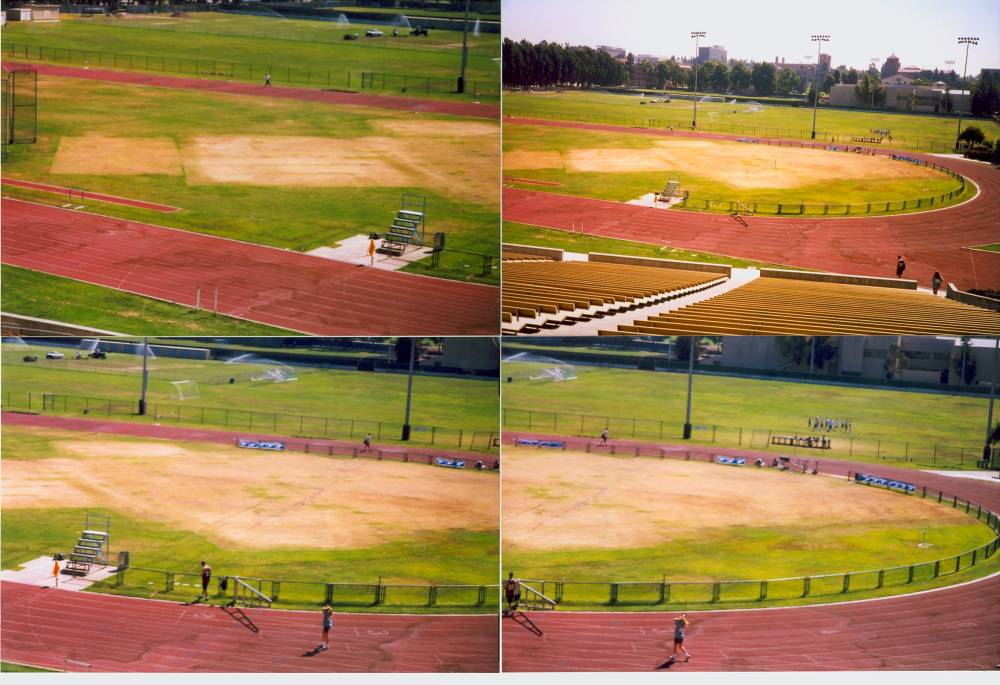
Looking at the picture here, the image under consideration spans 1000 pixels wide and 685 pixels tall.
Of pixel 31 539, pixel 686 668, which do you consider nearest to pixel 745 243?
pixel 686 668

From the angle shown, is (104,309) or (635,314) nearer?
(104,309)

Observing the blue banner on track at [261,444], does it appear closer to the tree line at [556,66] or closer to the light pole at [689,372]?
the light pole at [689,372]

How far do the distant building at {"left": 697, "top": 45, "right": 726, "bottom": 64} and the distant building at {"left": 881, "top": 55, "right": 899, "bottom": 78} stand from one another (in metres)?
2.25

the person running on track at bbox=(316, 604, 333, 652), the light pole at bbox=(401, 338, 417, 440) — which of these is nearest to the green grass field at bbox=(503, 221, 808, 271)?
the light pole at bbox=(401, 338, 417, 440)

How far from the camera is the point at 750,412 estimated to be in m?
20.7

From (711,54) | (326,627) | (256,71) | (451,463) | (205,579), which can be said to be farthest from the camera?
(256,71)

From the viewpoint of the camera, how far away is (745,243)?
69.4 feet

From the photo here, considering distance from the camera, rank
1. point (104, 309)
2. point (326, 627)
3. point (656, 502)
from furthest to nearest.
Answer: point (656, 502), point (104, 309), point (326, 627)

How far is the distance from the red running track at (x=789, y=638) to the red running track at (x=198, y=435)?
2.78 m

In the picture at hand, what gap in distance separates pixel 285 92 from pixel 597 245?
5.76m

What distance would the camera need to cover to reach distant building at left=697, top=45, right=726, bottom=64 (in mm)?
19703

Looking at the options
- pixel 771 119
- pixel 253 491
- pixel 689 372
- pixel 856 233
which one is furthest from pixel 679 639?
pixel 771 119

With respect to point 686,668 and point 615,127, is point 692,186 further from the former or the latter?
point 686,668

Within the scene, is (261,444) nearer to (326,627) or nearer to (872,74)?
(326,627)
